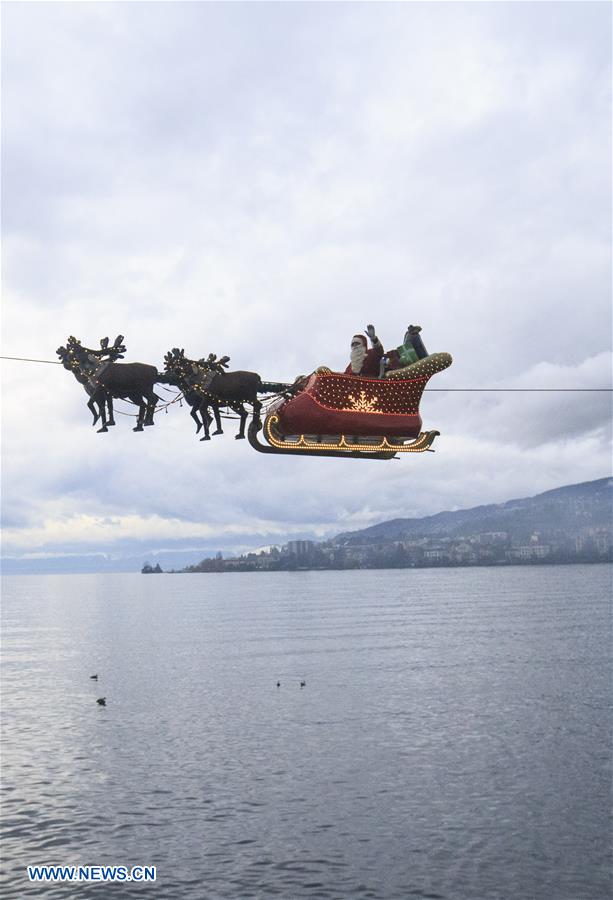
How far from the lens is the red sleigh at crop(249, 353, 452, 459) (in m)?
11.4

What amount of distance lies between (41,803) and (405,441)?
184ft

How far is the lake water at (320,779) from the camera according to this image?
44.1 metres

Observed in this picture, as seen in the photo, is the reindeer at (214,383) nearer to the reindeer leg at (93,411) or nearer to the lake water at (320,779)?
the reindeer leg at (93,411)

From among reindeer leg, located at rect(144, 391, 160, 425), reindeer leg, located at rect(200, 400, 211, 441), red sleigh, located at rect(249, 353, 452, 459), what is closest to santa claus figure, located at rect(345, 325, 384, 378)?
red sleigh, located at rect(249, 353, 452, 459)

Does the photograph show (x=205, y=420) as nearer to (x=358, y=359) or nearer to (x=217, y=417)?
(x=217, y=417)

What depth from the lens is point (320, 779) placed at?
200 ft

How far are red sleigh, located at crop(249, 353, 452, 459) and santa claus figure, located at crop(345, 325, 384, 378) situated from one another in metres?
0.58

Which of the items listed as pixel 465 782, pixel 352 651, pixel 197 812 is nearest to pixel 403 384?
pixel 197 812

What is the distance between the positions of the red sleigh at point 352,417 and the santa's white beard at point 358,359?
0.67 m

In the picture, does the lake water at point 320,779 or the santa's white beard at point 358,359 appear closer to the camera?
the santa's white beard at point 358,359

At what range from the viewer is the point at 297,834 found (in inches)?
1951

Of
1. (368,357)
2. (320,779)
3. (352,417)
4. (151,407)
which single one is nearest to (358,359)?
(368,357)

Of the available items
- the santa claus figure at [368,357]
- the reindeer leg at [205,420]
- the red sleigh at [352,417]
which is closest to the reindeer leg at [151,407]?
the reindeer leg at [205,420]

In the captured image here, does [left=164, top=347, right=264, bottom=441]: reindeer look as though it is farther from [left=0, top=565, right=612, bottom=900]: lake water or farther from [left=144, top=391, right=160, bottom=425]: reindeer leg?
[left=0, top=565, right=612, bottom=900]: lake water
